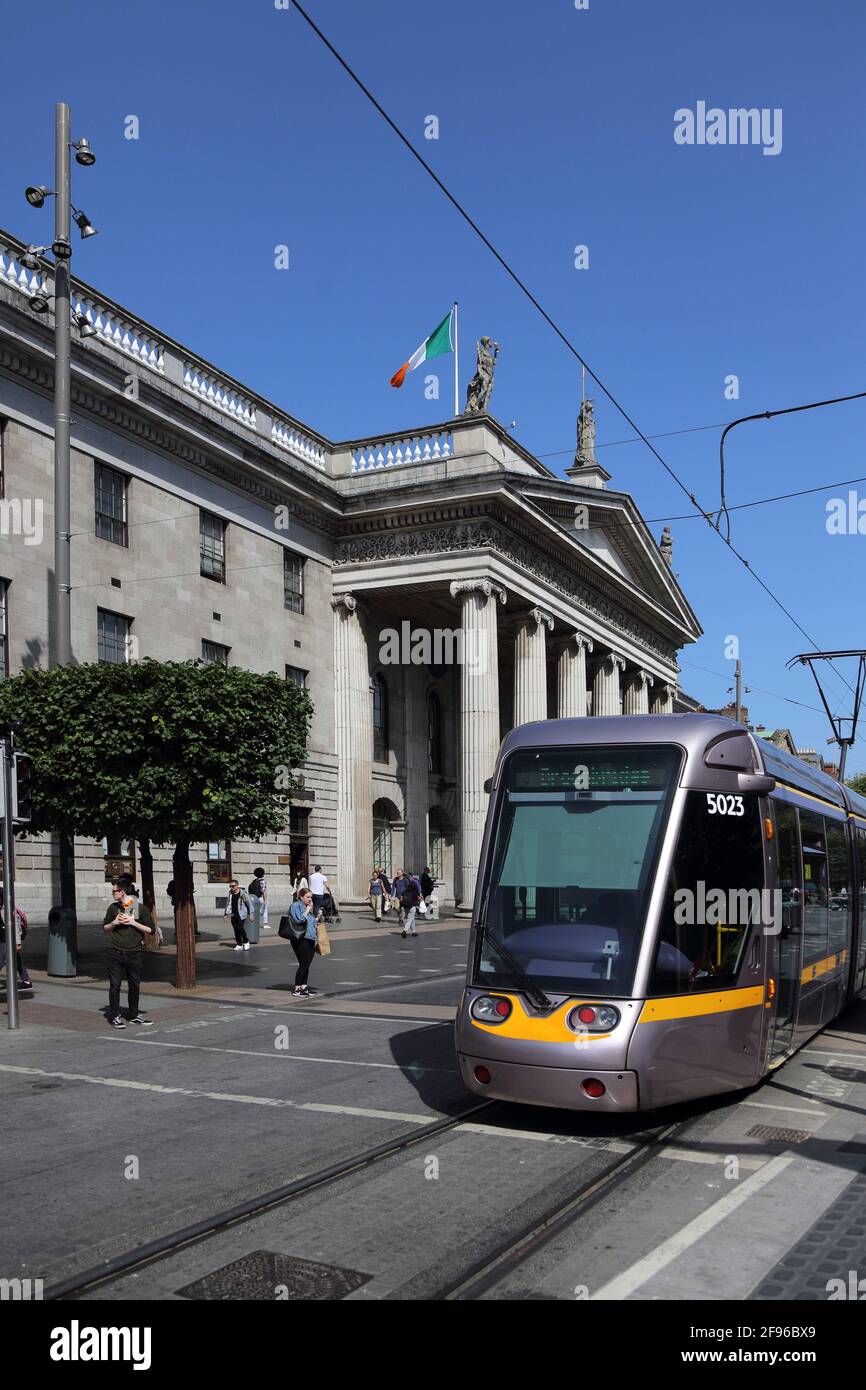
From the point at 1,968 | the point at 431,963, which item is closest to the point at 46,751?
the point at 1,968

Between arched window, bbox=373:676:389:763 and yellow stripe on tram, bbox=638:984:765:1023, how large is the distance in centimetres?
3353

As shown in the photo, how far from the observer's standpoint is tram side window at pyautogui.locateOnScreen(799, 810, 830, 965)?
1081 cm

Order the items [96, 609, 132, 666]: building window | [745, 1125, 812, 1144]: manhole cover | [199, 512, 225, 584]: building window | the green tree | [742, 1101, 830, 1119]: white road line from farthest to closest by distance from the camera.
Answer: [199, 512, 225, 584]: building window < [96, 609, 132, 666]: building window < the green tree < [742, 1101, 830, 1119]: white road line < [745, 1125, 812, 1144]: manhole cover

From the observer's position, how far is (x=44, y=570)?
26.2 metres

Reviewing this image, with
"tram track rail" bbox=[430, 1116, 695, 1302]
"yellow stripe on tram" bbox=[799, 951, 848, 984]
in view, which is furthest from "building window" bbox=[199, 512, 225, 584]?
"tram track rail" bbox=[430, 1116, 695, 1302]

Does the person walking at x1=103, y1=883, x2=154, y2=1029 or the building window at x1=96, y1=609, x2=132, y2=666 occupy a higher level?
the building window at x1=96, y1=609, x2=132, y2=666

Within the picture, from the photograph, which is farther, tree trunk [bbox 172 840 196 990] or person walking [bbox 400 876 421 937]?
person walking [bbox 400 876 421 937]

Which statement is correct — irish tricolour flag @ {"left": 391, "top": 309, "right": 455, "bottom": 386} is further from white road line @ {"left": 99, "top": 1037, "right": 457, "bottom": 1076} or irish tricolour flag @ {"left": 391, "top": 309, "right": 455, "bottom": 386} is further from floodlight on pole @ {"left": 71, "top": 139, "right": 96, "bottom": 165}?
white road line @ {"left": 99, "top": 1037, "right": 457, "bottom": 1076}

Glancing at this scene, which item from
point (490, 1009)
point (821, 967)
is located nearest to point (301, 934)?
point (821, 967)

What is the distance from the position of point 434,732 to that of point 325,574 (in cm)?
979

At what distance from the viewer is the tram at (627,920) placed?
762 centimetres

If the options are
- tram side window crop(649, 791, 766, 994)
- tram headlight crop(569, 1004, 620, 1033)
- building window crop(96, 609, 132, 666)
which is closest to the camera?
tram headlight crop(569, 1004, 620, 1033)

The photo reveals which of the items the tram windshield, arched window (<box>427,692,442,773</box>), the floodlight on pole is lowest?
the tram windshield
